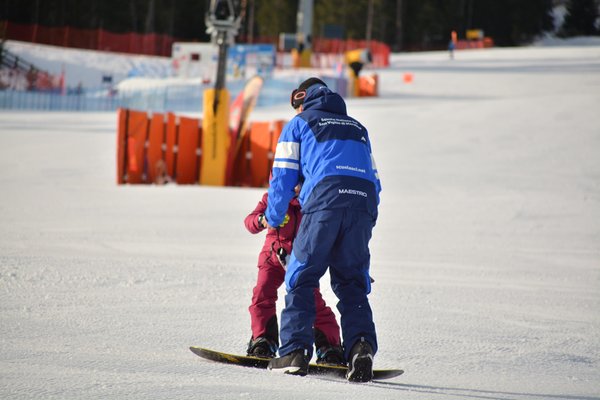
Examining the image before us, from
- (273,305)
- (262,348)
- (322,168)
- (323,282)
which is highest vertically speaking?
(322,168)

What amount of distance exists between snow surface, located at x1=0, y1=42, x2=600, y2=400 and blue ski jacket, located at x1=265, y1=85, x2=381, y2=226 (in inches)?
37.0

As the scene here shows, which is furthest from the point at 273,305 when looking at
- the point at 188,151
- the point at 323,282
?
the point at 188,151

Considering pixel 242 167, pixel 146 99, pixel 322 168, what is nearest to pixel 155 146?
pixel 242 167

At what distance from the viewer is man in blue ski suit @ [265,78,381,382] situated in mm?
4043

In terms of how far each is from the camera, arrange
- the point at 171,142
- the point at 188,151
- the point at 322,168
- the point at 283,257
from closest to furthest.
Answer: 1. the point at 322,168
2. the point at 283,257
3. the point at 171,142
4. the point at 188,151

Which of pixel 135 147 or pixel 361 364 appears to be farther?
pixel 135 147

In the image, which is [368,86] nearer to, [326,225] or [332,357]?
[332,357]

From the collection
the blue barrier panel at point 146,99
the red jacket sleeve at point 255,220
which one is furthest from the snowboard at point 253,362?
the blue barrier panel at point 146,99

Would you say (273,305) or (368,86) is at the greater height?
(368,86)

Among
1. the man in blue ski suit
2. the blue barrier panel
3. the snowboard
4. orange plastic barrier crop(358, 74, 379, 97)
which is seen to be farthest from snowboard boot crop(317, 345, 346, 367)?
orange plastic barrier crop(358, 74, 379, 97)

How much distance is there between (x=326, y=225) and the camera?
4023mm

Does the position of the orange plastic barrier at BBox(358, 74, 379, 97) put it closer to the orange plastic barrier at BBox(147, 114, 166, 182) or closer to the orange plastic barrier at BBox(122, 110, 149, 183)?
the orange plastic barrier at BBox(147, 114, 166, 182)

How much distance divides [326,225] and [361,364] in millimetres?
748

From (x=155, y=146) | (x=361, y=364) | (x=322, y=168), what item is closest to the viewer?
(x=361, y=364)
